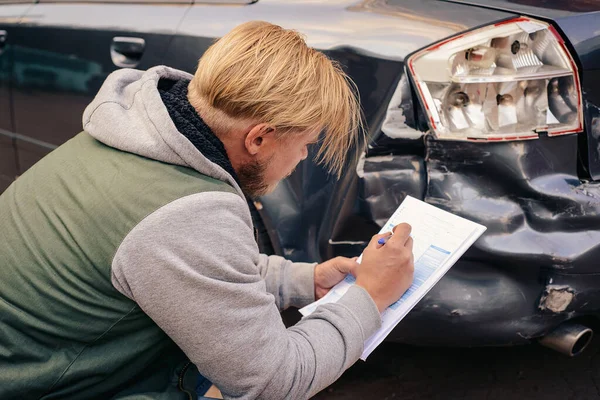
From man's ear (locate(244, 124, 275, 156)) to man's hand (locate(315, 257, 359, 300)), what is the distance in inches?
17.8

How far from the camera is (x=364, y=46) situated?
75.7 inches

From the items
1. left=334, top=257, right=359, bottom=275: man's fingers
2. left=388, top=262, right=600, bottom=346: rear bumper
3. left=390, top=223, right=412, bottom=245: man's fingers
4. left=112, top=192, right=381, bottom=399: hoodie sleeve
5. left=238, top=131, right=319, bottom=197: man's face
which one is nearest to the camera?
left=112, top=192, right=381, bottom=399: hoodie sleeve

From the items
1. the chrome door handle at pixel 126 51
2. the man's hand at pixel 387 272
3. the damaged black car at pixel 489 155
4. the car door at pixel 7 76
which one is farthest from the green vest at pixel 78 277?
the car door at pixel 7 76

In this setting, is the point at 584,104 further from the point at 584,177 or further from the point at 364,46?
the point at 364,46

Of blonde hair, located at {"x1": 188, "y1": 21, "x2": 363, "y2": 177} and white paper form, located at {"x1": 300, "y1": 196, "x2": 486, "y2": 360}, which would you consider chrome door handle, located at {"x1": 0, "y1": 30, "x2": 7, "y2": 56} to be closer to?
blonde hair, located at {"x1": 188, "y1": 21, "x2": 363, "y2": 177}

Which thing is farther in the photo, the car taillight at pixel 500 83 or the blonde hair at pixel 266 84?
the car taillight at pixel 500 83

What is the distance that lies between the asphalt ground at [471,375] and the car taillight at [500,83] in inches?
37.5

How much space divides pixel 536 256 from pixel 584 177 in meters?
0.29

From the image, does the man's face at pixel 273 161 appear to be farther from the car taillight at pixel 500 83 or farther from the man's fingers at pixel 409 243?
the car taillight at pixel 500 83

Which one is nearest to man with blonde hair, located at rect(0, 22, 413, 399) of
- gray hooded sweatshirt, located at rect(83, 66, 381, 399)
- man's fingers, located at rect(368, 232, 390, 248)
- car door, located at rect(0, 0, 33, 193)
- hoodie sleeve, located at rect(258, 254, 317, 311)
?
gray hooded sweatshirt, located at rect(83, 66, 381, 399)

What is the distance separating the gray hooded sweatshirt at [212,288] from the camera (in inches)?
47.1

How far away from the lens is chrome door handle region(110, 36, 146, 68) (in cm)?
243

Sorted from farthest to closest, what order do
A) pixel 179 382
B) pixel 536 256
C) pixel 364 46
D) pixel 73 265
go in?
pixel 364 46 < pixel 536 256 < pixel 179 382 < pixel 73 265

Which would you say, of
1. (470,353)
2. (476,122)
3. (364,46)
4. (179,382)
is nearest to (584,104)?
(476,122)
